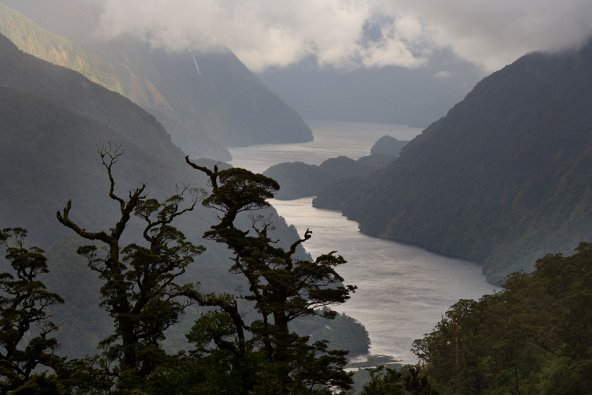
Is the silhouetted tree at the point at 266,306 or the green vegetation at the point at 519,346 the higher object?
the silhouetted tree at the point at 266,306

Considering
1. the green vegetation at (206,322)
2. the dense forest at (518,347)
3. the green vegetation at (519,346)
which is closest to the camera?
the green vegetation at (206,322)

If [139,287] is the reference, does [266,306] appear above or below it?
below

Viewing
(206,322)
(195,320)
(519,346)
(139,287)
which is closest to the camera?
(195,320)

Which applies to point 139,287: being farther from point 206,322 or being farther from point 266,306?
point 266,306

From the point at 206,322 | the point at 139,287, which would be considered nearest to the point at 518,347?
the point at 206,322

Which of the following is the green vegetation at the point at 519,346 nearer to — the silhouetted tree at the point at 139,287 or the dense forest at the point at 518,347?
the dense forest at the point at 518,347

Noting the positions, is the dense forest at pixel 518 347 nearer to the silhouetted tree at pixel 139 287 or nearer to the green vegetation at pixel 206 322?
the green vegetation at pixel 206 322

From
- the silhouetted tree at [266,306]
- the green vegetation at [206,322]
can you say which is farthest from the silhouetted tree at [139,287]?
the silhouetted tree at [266,306]

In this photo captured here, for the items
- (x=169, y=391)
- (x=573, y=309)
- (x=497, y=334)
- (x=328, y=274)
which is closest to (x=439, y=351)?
(x=497, y=334)

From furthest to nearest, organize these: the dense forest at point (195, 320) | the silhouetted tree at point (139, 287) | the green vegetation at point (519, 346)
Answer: the green vegetation at point (519, 346), the silhouetted tree at point (139, 287), the dense forest at point (195, 320)

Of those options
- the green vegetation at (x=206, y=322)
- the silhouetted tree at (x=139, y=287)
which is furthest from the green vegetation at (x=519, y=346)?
the silhouetted tree at (x=139, y=287)

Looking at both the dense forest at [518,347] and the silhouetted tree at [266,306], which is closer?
the silhouetted tree at [266,306]

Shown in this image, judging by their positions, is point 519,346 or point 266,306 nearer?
point 266,306
